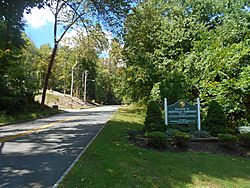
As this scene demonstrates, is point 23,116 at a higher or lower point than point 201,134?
higher

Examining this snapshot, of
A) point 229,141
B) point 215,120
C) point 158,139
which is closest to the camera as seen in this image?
point 158,139

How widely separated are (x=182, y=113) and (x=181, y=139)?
2594mm

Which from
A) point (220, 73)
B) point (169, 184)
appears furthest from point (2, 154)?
point (220, 73)

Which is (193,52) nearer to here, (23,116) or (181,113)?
(181,113)

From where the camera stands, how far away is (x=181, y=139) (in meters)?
8.82

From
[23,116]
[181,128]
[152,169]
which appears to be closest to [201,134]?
[181,128]

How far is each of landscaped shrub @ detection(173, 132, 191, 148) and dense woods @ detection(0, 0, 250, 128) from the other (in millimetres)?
4933

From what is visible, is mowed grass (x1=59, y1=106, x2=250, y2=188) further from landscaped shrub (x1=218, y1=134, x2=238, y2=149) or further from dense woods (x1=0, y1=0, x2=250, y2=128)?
dense woods (x1=0, y1=0, x2=250, y2=128)

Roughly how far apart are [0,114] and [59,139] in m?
10.3

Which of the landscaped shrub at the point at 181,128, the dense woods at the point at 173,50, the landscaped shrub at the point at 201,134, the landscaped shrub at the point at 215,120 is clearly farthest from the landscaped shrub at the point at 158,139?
the dense woods at the point at 173,50

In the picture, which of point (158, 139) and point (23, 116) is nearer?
point (158, 139)

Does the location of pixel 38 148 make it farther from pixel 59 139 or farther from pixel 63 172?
pixel 63 172

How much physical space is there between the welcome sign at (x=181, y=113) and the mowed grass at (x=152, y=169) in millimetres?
2998

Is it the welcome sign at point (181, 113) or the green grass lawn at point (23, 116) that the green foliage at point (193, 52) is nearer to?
the welcome sign at point (181, 113)
